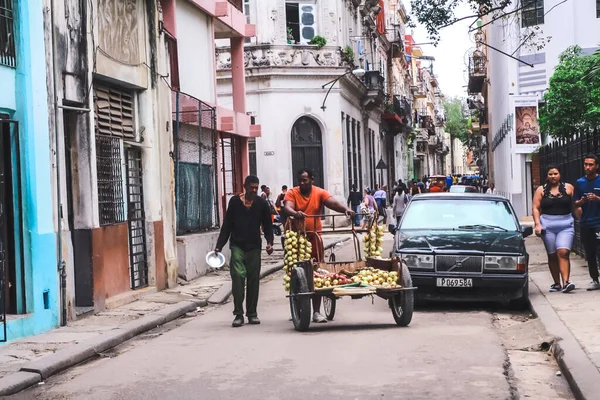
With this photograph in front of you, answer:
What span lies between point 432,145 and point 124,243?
319ft

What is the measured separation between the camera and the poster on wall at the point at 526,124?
112 ft

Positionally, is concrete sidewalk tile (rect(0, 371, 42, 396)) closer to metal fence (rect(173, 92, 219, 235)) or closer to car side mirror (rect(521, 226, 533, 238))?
car side mirror (rect(521, 226, 533, 238))

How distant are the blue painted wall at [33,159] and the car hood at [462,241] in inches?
181

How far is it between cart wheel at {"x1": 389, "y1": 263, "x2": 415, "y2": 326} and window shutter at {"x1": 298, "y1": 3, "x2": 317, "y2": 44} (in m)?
29.3

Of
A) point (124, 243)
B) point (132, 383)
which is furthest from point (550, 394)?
point (124, 243)

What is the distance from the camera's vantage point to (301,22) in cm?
4003

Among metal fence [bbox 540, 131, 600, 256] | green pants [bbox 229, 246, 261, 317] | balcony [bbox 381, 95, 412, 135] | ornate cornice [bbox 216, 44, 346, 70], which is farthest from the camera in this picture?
balcony [bbox 381, 95, 412, 135]

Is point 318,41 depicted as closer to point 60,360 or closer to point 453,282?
point 453,282

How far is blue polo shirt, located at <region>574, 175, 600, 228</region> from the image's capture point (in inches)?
559

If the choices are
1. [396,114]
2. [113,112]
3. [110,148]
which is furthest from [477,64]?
[110,148]

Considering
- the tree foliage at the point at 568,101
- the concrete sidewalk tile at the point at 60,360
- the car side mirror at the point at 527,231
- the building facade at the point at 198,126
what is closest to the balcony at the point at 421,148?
the tree foliage at the point at 568,101

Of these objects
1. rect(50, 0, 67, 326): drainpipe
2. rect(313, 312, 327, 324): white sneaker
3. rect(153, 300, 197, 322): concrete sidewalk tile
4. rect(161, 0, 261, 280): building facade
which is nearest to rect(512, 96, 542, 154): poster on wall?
rect(161, 0, 261, 280): building facade

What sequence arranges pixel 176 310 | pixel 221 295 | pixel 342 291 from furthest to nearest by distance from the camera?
pixel 221 295 < pixel 176 310 < pixel 342 291

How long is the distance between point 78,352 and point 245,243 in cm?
301
